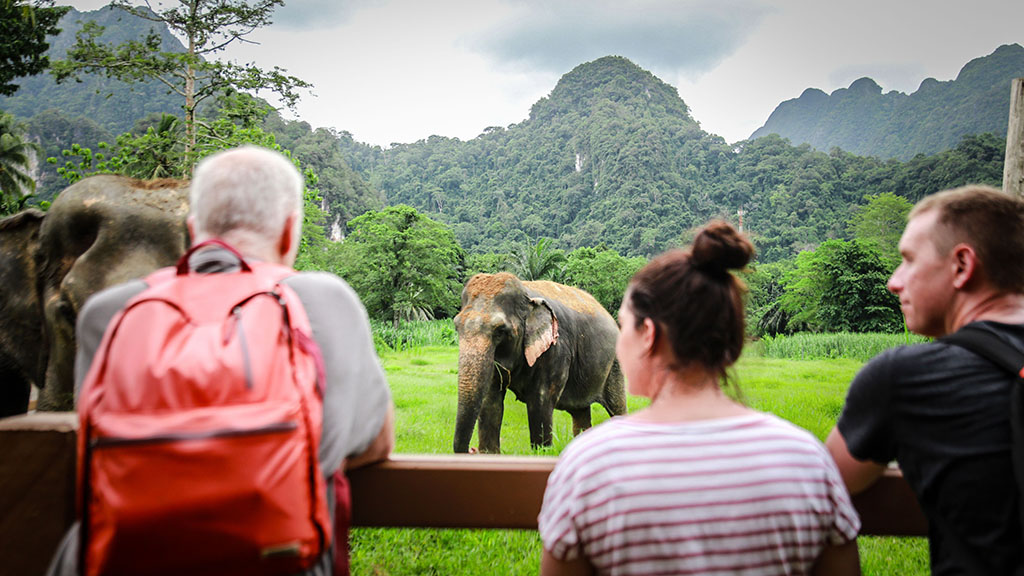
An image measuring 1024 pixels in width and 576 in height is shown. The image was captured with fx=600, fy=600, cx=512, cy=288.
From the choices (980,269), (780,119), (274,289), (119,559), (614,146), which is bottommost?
(119,559)

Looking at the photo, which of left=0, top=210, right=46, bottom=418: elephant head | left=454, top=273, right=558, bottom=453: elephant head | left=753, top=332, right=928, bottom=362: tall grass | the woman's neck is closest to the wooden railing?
the woman's neck

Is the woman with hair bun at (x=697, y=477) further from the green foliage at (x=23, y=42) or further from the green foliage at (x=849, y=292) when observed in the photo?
the green foliage at (x=849, y=292)

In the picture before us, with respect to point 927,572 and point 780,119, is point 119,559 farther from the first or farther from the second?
point 780,119

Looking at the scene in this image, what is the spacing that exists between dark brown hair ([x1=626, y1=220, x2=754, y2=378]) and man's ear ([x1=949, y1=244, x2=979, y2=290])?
0.54 meters

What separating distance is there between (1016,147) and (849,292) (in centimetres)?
3247

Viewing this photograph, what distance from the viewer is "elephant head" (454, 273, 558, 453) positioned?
5.62 meters

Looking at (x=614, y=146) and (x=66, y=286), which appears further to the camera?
(x=614, y=146)

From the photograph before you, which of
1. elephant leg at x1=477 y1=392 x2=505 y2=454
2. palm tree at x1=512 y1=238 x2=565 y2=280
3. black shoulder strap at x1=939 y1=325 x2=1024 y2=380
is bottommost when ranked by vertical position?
palm tree at x1=512 y1=238 x2=565 y2=280

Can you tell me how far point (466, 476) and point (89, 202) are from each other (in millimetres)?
2506

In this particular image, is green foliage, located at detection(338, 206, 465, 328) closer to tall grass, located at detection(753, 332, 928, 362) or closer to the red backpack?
tall grass, located at detection(753, 332, 928, 362)

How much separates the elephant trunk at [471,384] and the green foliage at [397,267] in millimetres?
25834

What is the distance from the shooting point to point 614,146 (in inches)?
4158

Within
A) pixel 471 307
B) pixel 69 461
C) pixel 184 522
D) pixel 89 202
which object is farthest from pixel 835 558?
pixel 471 307

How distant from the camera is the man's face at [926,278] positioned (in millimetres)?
1415
